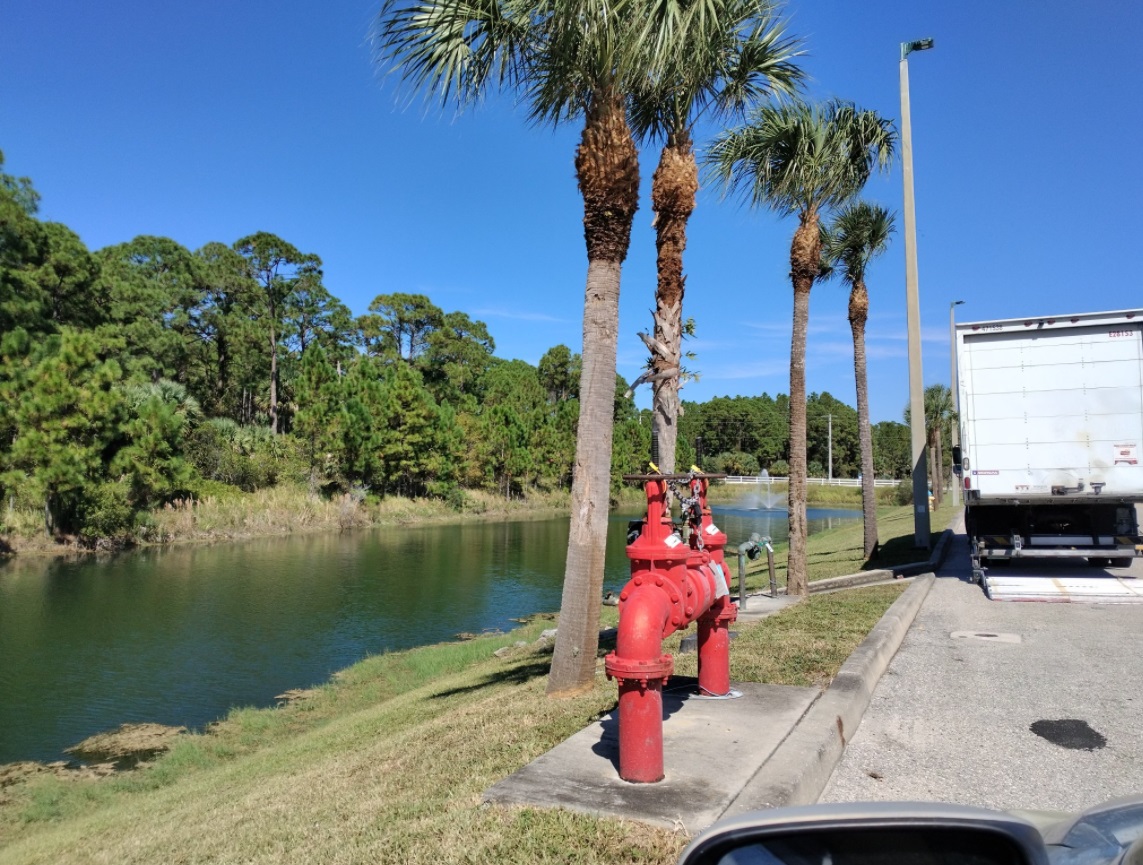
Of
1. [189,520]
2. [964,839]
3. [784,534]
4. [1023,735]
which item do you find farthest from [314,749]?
[784,534]

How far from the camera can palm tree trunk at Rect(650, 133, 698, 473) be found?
33.2ft

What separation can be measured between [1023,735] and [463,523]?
146 ft

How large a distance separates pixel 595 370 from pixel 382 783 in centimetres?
404

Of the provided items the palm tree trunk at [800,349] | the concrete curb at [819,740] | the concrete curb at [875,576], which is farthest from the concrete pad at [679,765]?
the concrete curb at [875,576]

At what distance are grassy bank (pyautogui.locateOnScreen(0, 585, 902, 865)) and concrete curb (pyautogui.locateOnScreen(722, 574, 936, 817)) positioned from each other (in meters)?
0.31

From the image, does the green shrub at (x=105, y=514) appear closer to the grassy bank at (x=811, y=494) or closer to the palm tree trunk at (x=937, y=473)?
the palm tree trunk at (x=937, y=473)

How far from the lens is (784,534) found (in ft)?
143

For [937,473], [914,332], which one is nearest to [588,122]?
[914,332]

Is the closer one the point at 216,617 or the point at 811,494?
the point at 216,617

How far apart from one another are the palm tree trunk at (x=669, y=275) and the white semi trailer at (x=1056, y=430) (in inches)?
230

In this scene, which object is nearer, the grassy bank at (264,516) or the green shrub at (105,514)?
the grassy bank at (264,516)

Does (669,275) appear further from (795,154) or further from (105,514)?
(105,514)

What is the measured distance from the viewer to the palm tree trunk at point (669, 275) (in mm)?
10133

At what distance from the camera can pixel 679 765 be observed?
15.9 ft
